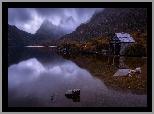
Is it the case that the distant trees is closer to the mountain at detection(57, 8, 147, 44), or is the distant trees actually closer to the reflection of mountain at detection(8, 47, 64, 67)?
the reflection of mountain at detection(8, 47, 64, 67)

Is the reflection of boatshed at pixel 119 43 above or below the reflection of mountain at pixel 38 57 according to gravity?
above

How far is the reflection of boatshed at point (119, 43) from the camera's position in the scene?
26.4 meters

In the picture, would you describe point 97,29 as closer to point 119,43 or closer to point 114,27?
point 114,27

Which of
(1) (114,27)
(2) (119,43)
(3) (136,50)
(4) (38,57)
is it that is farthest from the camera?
(1) (114,27)

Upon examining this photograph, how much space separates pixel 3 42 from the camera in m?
7.13

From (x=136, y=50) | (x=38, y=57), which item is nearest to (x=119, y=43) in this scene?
(x=136, y=50)

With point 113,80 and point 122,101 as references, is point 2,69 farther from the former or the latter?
point 113,80

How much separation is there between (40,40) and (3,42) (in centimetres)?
9626

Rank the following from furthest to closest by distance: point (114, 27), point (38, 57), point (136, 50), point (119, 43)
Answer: point (114, 27)
point (38, 57)
point (119, 43)
point (136, 50)

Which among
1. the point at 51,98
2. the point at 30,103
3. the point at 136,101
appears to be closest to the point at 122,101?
the point at 136,101

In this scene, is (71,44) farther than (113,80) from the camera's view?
Yes

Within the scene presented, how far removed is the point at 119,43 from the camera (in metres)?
27.2

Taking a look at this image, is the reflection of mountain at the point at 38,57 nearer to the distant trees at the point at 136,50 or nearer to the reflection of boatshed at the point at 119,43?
the reflection of boatshed at the point at 119,43

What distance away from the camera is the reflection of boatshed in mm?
26438
